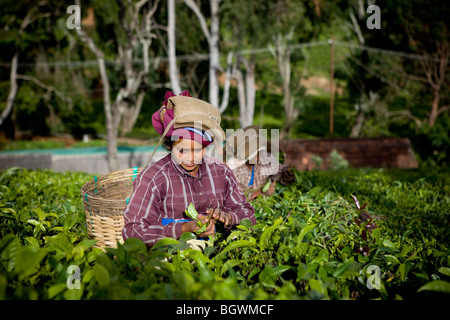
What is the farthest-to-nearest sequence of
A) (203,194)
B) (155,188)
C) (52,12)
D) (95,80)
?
(95,80)
(52,12)
(203,194)
(155,188)

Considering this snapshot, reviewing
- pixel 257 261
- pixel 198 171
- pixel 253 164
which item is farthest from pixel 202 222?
pixel 253 164

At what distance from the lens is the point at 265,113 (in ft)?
107

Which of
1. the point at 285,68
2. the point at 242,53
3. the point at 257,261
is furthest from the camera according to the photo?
the point at 285,68

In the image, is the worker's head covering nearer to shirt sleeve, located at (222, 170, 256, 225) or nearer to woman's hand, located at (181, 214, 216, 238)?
shirt sleeve, located at (222, 170, 256, 225)

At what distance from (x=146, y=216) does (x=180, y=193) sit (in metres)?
0.26

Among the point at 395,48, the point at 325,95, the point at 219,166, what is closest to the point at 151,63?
the point at 395,48

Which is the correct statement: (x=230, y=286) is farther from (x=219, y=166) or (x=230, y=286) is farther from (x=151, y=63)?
(x=151, y=63)

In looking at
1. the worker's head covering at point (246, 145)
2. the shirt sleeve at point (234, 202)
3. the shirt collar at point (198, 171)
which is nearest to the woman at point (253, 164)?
the worker's head covering at point (246, 145)

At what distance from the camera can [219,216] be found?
186 cm

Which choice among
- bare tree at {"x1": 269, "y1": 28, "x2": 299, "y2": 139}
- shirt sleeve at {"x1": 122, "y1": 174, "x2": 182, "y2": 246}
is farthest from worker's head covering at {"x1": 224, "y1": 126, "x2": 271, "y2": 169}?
bare tree at {"x1": 269, "y1": 28, "x2": 299, "y2": 139}

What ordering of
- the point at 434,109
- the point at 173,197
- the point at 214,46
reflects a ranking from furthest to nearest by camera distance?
the point at 434,109, the point at 214,46, the point at 173,197

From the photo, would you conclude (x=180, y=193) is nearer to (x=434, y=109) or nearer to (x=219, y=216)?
(x=219, y=216)

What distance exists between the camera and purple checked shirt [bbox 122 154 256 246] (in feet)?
6.29

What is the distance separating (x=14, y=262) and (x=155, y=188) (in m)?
0.85
